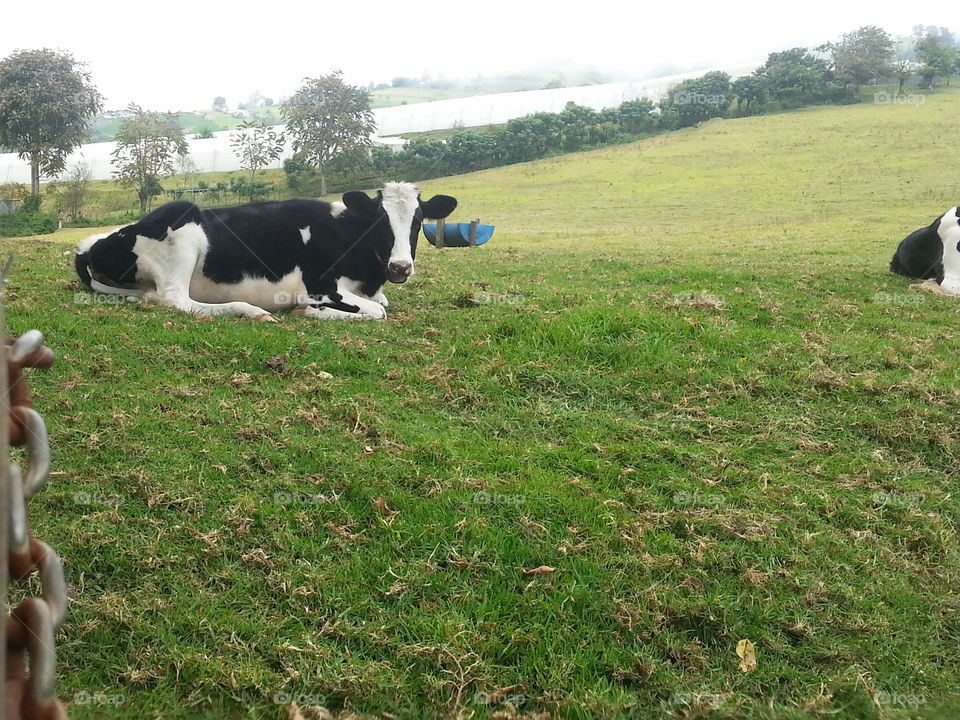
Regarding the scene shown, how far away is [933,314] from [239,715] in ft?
31.6

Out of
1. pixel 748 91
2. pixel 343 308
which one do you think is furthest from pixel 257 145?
pixel 748 91

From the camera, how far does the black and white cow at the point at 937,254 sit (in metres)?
11.5

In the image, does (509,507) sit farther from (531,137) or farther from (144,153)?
(531,137)

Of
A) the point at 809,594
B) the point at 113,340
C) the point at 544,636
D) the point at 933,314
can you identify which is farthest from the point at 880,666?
the point at 933,314

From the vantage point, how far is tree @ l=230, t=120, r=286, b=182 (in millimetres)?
48375

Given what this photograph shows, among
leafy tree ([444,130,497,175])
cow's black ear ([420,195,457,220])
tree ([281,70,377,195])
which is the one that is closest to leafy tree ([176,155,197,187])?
leafy tree ([444,130,497,175])

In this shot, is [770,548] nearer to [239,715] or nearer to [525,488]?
[525,488]

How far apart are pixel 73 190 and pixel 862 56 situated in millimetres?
69293

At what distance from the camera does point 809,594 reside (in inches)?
170

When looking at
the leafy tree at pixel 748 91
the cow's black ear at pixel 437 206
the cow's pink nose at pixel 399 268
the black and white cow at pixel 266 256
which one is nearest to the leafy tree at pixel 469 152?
the leafy tree at pixel 748 91

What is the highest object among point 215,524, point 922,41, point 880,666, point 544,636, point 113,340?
point 922,41

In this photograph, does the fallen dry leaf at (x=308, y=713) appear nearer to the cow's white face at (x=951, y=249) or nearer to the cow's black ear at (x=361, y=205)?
the cow's black ear at (x=361, y=205)

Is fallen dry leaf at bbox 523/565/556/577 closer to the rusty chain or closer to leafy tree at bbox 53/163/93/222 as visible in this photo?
the rusty chain

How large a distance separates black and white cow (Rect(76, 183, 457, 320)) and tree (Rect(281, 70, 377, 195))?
1020 inches
